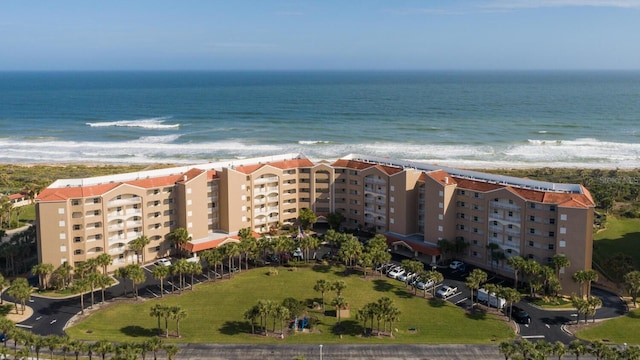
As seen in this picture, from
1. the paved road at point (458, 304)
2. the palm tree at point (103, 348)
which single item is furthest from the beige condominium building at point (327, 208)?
the palm tree at point (103, 348)

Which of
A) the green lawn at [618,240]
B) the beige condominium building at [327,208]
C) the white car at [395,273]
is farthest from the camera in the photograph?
the green lawn at [618,240]

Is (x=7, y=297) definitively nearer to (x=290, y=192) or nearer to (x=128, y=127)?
(x=290, y=192)

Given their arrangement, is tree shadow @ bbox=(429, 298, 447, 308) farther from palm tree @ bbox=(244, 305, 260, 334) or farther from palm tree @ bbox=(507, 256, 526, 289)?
palm tree @ bbox=(244, 305, 260, 334)

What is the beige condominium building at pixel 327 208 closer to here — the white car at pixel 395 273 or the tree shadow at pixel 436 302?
the white car at pixel 395 273

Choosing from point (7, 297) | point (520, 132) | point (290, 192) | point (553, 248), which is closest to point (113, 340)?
point (7, 297)

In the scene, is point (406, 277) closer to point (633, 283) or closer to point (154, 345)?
point (633, 283)
